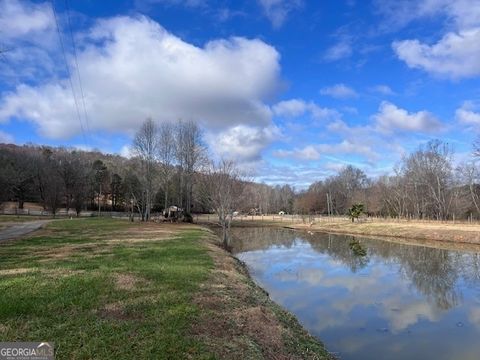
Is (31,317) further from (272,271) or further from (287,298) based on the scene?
(272,271)

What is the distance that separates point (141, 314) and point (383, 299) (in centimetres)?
1150

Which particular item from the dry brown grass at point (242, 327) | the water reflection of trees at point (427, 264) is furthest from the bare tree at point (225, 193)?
the dry brown grass at point (242, 327)

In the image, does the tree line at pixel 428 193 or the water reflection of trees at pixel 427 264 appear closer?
the water reflection of trees at pixel 427 264

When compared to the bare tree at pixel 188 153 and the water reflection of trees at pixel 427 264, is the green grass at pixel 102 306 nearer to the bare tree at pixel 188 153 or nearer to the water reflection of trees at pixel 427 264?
the water reflection of trees at pixel 427 264

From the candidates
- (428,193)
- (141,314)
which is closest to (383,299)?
(141,314)

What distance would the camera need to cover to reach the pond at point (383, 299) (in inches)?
448

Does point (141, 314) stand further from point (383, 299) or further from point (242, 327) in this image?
point (383, 299)

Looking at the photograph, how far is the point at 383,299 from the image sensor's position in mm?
16766

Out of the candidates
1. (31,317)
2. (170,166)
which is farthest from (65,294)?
(170,166)

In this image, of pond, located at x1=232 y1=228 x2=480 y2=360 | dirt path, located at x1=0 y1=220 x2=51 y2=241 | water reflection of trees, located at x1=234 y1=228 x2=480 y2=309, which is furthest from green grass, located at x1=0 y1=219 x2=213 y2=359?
water reflection of trees, located at x1=234 y1=228 x2=480 y2=309

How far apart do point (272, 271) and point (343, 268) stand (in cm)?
467

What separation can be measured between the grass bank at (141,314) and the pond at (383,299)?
2495mm

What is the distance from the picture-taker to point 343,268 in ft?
83.5

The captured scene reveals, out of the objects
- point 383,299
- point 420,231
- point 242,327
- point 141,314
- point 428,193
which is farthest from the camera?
point 428,193
